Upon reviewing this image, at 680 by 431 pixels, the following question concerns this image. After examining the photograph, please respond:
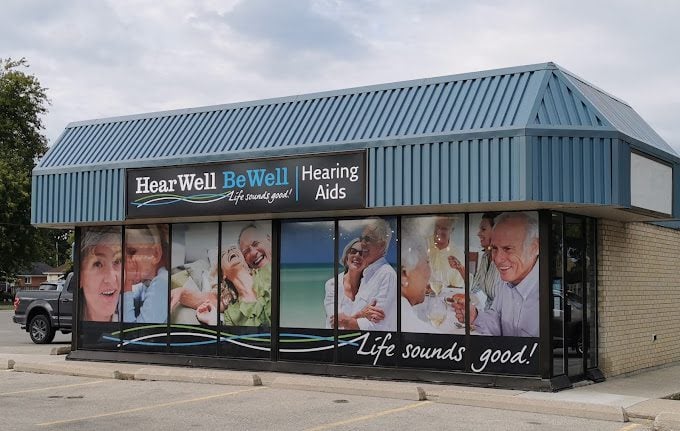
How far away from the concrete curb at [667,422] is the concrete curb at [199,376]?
6.72 m

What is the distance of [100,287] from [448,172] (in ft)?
28.9

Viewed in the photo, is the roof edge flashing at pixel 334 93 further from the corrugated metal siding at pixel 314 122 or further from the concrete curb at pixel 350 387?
the concrete curb at pixel 350 387

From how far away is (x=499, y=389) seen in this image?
14.1 m

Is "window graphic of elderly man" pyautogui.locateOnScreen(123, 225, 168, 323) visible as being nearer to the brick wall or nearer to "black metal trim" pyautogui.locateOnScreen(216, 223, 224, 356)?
"black metal trim" pyautogui.locateOnScreen(216, 223, 224, 356)

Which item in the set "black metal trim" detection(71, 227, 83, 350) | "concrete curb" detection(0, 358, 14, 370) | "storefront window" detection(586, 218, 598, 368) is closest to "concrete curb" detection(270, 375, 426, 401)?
"storefront window" detection(586, 218, 598, 368)

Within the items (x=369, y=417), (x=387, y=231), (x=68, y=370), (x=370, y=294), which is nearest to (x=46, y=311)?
(x=68, y=370)

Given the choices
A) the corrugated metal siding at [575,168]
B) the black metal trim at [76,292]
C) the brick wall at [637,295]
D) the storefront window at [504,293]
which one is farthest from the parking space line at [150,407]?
the brick wall at [637,295]

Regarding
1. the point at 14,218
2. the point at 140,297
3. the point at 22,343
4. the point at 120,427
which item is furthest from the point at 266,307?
the point at 14,218

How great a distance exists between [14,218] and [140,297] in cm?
4266

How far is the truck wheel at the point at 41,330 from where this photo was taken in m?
24.9

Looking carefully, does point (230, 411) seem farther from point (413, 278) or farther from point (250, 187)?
point (250, 187)

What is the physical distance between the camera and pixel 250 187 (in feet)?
53.1

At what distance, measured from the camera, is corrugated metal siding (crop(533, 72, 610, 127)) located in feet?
44.9

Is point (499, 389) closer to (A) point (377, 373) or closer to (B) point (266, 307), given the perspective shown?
(A) point (377, 373)
